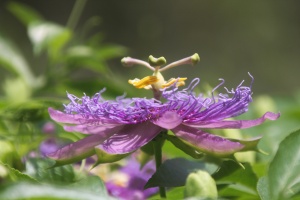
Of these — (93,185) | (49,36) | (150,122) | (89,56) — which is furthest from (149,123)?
(49,36)

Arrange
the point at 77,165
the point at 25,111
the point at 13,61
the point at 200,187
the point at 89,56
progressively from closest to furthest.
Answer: the point at 200,187, the point at 25,111, the point at 77,165, the point at 89,56, the point at 13,61

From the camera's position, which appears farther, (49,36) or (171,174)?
(49,36)

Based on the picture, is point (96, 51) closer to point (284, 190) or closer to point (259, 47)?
point (284, 190)

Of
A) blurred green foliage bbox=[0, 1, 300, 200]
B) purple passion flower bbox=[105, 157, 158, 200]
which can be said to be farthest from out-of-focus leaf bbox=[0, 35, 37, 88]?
purple passion flower bbox=[105, 157, 158, 200]

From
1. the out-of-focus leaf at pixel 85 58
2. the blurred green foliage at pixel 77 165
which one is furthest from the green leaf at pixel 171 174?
the out-of-focus leaf at pixel 85 58

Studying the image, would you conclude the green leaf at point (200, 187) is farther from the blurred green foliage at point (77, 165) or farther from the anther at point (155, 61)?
the anther at point (155, 61)

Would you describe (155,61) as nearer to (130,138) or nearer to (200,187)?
(130,138)

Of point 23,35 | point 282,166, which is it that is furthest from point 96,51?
point 23,35
